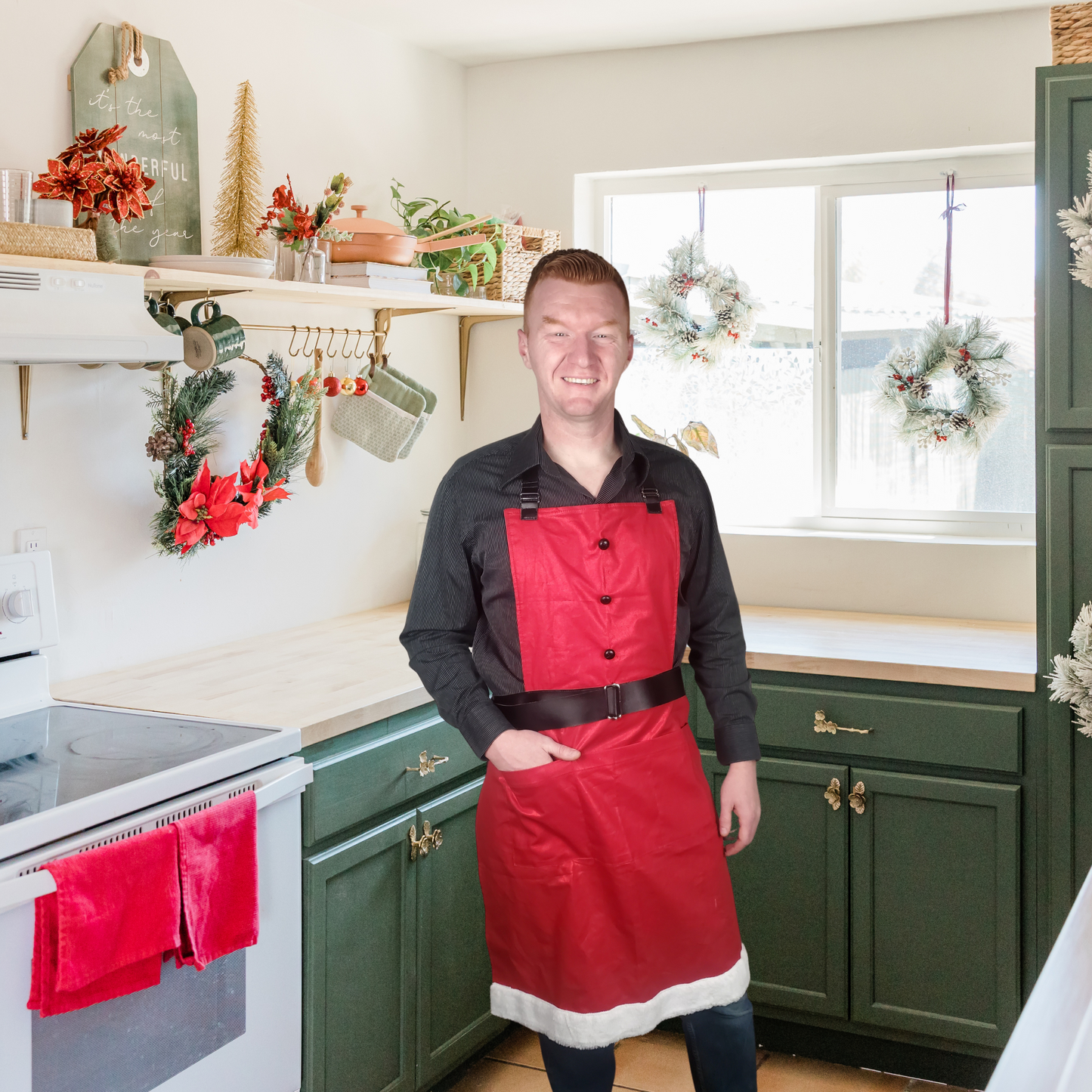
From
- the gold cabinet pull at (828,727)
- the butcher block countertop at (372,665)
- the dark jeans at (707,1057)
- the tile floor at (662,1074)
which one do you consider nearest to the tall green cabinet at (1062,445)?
the butcher block countertop at (372,665)

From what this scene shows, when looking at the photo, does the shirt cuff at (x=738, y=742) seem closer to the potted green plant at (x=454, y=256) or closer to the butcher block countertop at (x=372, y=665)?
the butcher block countertop at (x=372, y=665)

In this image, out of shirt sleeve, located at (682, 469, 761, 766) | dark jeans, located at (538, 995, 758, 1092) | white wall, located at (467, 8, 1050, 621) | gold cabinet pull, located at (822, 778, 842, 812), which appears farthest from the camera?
white wall, located at (467, 8, 1050, 621)

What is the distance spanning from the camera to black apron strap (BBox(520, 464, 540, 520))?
5.99 ft

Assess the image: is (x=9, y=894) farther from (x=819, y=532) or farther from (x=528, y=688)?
(x=819, y=532)

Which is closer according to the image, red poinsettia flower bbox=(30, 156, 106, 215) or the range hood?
the range hood

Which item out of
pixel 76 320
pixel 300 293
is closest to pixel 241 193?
pixel 300 293

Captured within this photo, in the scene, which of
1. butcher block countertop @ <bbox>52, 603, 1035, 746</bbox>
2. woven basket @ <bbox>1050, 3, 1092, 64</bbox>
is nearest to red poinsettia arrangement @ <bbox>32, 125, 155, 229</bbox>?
butcher block countertop @ <bbox>52, 603, 1035, 746</bbox>

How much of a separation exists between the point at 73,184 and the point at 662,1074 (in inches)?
84.9

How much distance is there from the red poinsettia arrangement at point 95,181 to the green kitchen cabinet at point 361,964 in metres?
1.16

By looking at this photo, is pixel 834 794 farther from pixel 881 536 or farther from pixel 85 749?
pixel 85 749

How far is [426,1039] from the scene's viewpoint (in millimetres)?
2395

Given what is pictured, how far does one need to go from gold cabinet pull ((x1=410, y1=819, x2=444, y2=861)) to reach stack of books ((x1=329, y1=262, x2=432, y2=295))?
115cm

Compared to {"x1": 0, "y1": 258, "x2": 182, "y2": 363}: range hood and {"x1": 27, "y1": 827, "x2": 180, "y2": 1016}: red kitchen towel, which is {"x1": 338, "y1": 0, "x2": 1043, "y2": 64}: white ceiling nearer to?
{"x1": 0, "y1": 258, "x2": 182, "y2": 363}: range hood

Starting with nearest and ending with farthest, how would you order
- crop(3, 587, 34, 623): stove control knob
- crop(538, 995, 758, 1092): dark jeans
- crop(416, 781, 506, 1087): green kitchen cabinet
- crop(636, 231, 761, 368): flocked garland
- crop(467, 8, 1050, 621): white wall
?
crop(538, 995, 758, 1092): dark jeans → crop(3, 587, 34, 623): stove control knob → crop(416, 781, 506, 1087): green kitchen cabinet → crop(467, 8, 1050, 621): white wall → crop(636, 231, 761, 368): flocked garland
